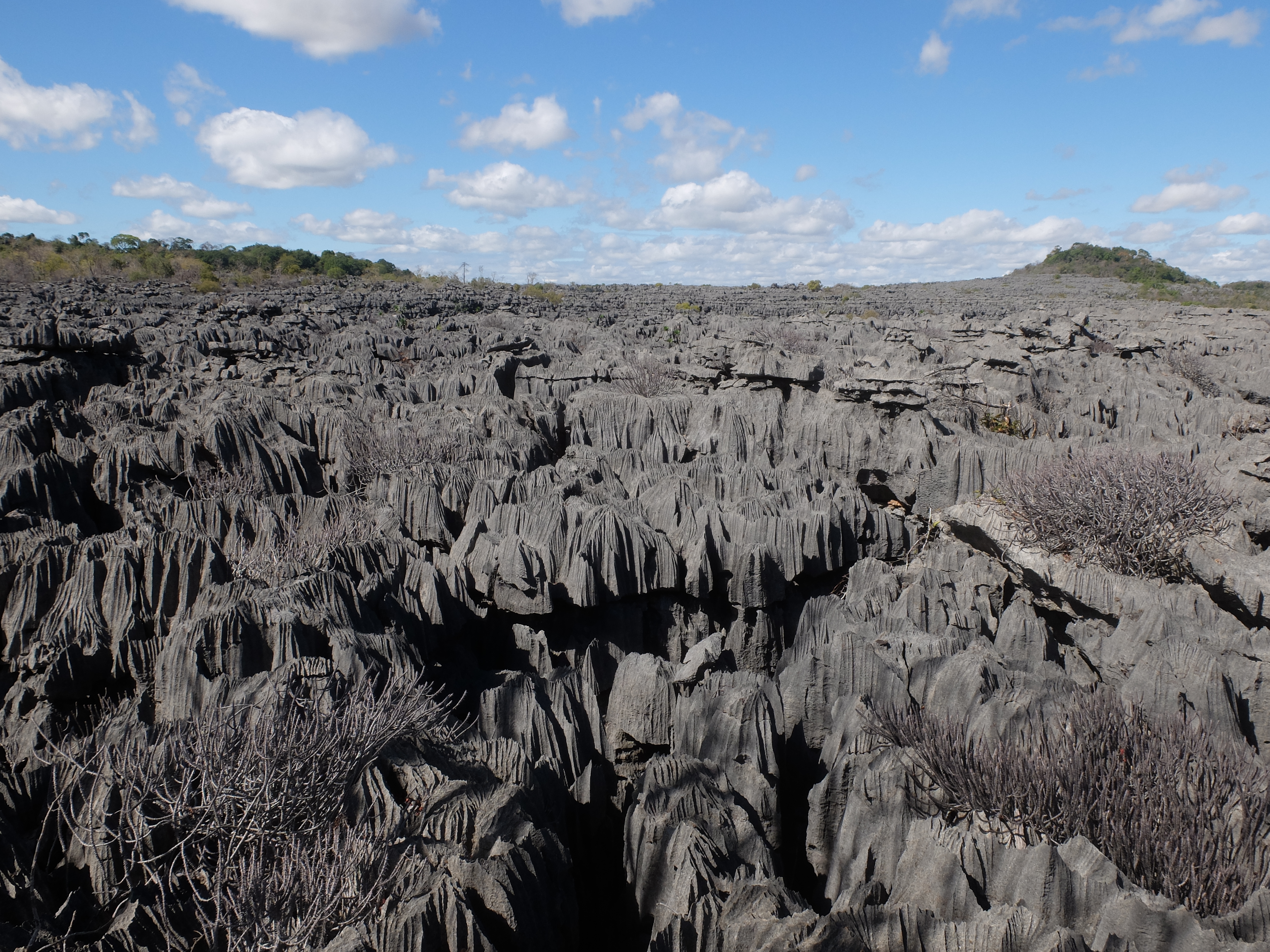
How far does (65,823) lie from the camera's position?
12.5ft

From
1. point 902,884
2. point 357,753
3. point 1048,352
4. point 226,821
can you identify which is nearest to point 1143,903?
point 902,884

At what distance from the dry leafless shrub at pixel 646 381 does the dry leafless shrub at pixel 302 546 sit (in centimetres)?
930

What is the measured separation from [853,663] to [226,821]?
4.79 m

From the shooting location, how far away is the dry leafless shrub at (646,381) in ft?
58.4

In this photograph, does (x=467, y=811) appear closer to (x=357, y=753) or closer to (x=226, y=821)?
(x=357, y=753)

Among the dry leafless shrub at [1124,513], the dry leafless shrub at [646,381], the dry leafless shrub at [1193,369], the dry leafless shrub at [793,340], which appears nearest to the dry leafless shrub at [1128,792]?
the dry leafless shrub at [1124,513]

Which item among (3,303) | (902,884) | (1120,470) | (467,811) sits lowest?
(902,884)

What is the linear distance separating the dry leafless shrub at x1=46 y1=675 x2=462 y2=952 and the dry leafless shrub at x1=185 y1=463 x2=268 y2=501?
6.37 m

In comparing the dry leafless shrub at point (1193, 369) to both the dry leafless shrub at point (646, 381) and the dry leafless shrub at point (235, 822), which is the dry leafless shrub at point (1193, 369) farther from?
the dry leafless shrub at point (235, 822)

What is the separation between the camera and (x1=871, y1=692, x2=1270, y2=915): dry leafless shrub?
353cm

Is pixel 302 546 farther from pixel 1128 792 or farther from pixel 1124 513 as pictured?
pixel 1124 513

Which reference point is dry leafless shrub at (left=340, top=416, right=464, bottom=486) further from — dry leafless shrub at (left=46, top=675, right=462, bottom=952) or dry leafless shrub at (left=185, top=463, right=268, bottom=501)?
dry leafless shrub at (left=46, top=675, right=462, bottom=952)

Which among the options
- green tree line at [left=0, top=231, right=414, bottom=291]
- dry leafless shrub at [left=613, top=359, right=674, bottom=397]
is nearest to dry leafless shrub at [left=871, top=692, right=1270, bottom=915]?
dry leafless shrub at [left=613, top=359, right=674, bottom=397]

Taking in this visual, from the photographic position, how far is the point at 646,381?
18.4 meters
